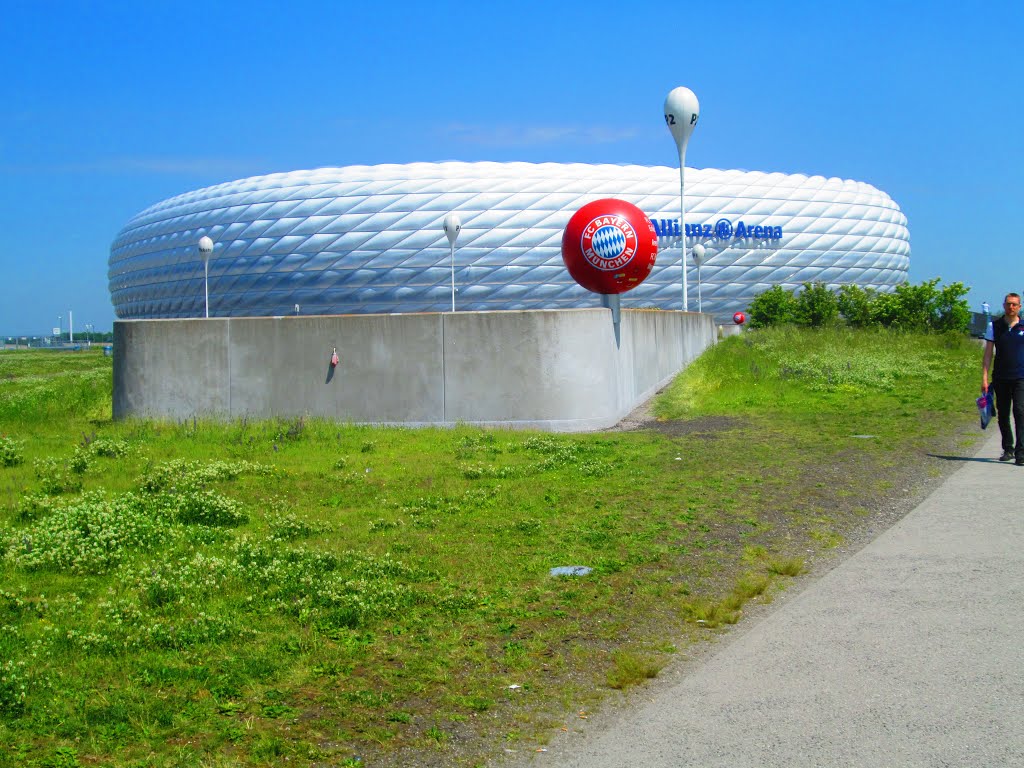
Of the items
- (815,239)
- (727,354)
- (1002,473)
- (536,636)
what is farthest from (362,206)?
(536,636)

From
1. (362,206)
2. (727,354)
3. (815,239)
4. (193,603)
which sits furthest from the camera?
(815,239)

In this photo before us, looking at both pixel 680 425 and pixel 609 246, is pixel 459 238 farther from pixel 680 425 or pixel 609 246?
pixel 680 425

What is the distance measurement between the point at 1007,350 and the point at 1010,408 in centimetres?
80

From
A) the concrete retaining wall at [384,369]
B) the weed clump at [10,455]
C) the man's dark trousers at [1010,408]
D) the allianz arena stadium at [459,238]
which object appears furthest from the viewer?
the allianz arena stadium at [459,238]

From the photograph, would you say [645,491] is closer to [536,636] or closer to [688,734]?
[536,636]

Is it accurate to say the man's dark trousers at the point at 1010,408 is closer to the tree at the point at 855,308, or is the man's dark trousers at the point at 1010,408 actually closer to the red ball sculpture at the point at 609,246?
the red ball sculpture at the point at 609,246

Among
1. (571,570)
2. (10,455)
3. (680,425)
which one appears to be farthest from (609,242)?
(571,570)

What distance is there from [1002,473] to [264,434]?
8.70 metres

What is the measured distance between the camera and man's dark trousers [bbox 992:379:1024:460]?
1077 centimetres

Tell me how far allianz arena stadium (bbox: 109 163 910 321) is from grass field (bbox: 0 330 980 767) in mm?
49518

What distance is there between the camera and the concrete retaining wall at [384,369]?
47.6 ft

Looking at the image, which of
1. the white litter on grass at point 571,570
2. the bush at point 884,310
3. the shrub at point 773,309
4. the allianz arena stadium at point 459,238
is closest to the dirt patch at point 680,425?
the white litter on grass at point 571,570

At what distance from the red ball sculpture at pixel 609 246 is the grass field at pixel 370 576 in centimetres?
353

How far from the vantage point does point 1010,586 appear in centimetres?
579
